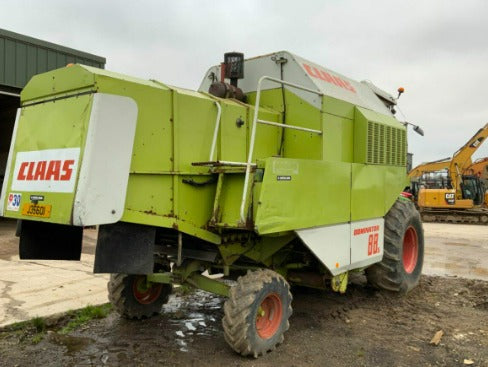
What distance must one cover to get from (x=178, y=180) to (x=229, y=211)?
1.71 ft

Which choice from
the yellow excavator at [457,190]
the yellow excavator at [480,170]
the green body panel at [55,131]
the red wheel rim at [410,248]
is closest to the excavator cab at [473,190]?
the yellow excavator at [457,190]

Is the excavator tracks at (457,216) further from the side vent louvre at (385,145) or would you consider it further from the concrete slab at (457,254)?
the side vent louvre at (385,145)

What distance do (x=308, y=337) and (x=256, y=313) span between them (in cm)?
92

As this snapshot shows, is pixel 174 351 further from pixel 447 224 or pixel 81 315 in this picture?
pixel 447 224

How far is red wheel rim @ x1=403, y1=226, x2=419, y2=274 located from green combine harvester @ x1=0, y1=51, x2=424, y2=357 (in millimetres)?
717

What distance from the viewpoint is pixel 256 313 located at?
3885mm

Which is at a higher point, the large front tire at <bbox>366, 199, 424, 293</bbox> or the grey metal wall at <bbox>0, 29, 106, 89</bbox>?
the grey metal wall at <bbox>0, 29, 106, 89</bbox>

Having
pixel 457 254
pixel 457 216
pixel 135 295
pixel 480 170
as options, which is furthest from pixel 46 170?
pixel 480 170

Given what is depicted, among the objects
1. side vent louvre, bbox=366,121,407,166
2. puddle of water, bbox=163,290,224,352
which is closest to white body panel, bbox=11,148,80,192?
puddle of water, bbox=163,290,224,352

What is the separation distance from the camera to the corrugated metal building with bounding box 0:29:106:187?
33.8 feet

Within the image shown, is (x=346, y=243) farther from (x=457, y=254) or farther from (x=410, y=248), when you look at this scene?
(x=457, y=254)

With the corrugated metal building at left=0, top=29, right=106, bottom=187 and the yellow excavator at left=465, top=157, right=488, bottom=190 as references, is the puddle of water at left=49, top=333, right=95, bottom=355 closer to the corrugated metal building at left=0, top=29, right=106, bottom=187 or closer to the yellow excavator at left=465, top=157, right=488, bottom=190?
the corrugated metal building at left=0, top=29, right=106, bottom=187

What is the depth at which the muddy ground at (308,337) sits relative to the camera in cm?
396

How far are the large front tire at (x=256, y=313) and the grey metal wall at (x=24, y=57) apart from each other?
8785mm
